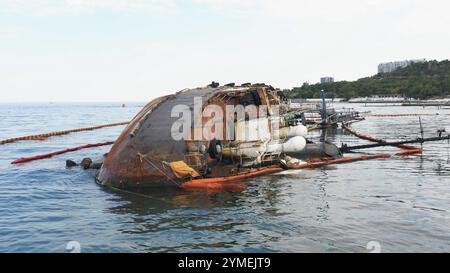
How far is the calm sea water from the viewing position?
51.2 feet

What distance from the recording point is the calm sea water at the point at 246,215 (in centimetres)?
1562

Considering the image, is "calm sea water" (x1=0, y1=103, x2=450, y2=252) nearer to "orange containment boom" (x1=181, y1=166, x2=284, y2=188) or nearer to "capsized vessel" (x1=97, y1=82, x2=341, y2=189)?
"orange containment boom" (x1=181, y1=166, x2=284, y2=188)

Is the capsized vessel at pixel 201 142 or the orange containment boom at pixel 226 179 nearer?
the orange containment boom at pixel 226 179

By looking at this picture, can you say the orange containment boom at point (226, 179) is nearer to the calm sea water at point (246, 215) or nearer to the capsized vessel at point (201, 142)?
the capsized vessel at point (201, 142)

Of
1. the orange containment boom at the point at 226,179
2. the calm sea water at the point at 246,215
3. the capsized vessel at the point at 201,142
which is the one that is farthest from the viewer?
the capsized vessel at the point at 201,142

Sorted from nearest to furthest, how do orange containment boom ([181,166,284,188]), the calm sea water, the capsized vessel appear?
the calm sea water < orange containment boom ([181,166,284,188]) < the capsized vessel

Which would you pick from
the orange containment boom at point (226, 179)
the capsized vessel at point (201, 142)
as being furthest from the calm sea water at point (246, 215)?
the capsized vessel at point (201, 142)

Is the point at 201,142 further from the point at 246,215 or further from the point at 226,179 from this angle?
the point at 246,215

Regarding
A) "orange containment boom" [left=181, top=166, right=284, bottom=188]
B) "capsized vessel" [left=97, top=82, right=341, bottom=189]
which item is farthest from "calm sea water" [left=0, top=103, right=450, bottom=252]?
"capsized vessel" [left=97, top=82, right=341, bottom=189]

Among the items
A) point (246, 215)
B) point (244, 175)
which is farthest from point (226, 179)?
point (246, 215)

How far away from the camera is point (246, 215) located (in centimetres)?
1911
